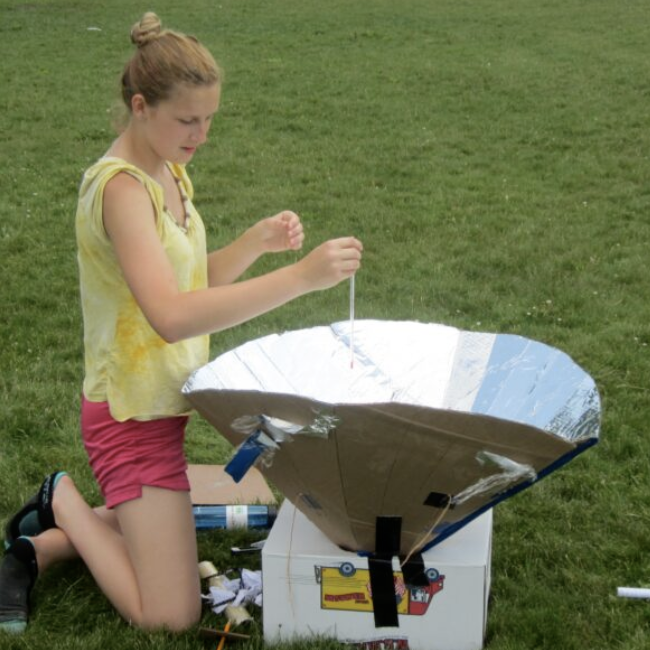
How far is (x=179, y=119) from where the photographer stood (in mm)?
2344

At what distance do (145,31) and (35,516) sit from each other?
1261mm

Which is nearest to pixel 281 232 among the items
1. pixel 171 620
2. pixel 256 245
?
pixel 256 245

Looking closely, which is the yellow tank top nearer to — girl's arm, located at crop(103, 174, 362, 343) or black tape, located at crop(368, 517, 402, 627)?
girl's arm, located at crop(103, 174, 362, 343)

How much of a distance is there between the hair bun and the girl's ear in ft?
0.40

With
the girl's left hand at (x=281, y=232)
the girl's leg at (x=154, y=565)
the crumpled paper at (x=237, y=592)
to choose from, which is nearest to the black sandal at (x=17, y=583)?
the girl's leg at (x=154, y=565)

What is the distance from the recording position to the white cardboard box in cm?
234

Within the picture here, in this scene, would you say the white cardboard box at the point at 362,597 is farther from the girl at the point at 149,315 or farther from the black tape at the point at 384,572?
the girl at the point at 149,315

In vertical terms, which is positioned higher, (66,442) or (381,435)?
(381,435)

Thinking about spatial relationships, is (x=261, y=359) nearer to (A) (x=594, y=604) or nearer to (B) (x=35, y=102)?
(A) (x=594, y=604)

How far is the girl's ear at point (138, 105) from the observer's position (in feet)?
7.67

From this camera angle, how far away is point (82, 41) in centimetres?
1284

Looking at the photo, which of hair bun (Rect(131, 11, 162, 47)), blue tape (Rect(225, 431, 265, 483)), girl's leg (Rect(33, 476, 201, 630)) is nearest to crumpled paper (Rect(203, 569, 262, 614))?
girl's leg (Rect(33, 476, 201, 630))

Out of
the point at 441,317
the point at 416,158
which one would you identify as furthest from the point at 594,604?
the point at 416,158

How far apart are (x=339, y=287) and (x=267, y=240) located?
2378mm
